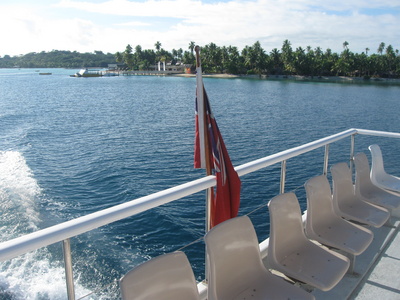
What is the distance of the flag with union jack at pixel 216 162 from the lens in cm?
239

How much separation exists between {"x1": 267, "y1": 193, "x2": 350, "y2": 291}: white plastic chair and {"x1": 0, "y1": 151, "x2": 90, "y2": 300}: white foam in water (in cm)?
520

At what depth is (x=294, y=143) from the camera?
21.7m

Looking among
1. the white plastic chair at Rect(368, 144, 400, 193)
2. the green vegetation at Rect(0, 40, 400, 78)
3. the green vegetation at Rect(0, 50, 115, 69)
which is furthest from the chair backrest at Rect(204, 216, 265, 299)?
the green vegetation at Rect(0, 50, 115, 69)

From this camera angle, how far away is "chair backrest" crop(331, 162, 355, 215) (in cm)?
318

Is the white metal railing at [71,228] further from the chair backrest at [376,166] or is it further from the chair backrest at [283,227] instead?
the chair backrest at [376,166]

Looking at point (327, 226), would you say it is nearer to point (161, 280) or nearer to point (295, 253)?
point (295, 253)

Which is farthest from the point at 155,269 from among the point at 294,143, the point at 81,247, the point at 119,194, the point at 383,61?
the point at 383,61

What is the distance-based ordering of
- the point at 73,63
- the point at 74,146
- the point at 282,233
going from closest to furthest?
the point at 282,233
the point at 74,146
the point at 73,63

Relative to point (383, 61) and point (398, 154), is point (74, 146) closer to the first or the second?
point (398, 154)

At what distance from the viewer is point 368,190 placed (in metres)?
3.77

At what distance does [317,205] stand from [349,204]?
2.23 feet

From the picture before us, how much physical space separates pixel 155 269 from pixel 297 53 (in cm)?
9553

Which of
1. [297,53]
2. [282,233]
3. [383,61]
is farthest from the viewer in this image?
[297,53]

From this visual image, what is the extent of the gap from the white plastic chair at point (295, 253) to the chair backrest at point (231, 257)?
0.27 meters
